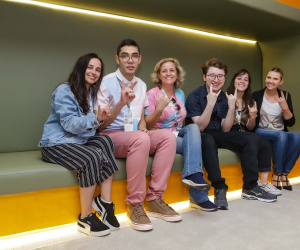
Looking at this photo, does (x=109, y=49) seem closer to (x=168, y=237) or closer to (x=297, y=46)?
(x=168, y=237)

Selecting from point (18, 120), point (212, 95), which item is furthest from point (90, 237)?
point (212, 95)

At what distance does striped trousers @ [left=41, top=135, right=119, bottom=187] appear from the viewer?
1.64 metres

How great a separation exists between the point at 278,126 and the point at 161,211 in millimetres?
1769

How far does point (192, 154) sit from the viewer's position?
2008mm

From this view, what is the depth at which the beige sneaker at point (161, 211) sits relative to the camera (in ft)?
6.06

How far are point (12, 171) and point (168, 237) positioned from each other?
3.17 feet

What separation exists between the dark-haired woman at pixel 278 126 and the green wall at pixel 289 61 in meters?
0.67

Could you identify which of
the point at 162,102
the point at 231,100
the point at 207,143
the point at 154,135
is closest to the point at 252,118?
the point at 231,100

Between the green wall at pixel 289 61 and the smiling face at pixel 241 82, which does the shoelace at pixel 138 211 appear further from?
the green wall at pixel 289 61

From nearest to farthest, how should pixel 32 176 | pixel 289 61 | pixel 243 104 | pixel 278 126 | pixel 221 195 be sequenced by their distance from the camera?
1. pixel 32 176
2. pixel 221 195
3. pixel 243 104
4. pixel 278 126
5. pixel 289 61

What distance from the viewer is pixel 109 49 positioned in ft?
9.11

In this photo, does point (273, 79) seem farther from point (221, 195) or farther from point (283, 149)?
point (221, 195)

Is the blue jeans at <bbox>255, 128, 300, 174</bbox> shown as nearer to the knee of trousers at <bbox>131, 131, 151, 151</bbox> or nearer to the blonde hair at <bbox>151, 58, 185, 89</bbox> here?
the blonde hair at <bbox>151, 58, 185, 89</bbox>

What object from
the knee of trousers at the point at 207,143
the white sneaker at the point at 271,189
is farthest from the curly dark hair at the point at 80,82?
the white sneaker at the point at 271,189
